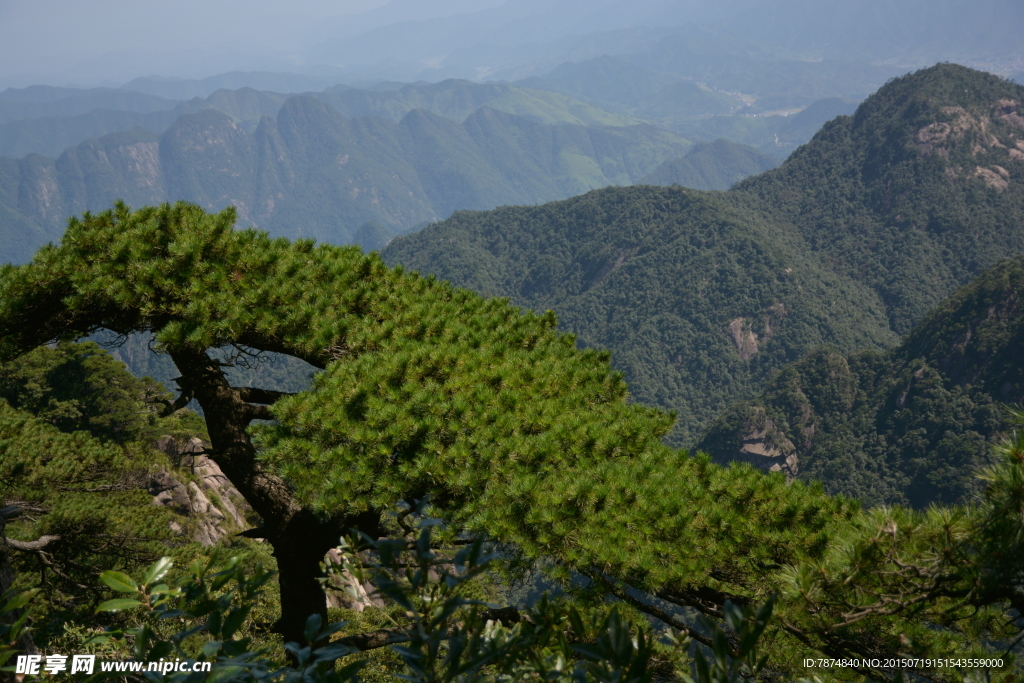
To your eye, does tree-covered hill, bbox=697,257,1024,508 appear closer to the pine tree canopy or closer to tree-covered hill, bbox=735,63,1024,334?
tree-covered hill, bbox=735,63,1024,334

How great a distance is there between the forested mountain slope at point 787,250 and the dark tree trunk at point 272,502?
11373 centimetres

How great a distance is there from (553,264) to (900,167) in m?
93.2

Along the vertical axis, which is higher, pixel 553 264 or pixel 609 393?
pixel 609 393

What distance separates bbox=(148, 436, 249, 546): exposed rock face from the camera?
23.2 metres

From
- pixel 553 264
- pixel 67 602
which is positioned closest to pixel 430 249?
pixel 553 264

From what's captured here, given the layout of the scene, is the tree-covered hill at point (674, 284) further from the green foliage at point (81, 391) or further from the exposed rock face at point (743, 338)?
the green foliage at point (81, 391)

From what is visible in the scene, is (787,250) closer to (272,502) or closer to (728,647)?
(272,502)

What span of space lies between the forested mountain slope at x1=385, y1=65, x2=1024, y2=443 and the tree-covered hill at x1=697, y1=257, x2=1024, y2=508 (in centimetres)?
2134

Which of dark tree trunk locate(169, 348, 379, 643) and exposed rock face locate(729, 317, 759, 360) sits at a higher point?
dark tree trunk locate(169, 348, 379, 643)

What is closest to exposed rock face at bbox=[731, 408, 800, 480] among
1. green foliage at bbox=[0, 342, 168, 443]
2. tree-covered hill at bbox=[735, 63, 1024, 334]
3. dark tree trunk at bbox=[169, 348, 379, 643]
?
tree-covered hill at bbox=[735, 63, 1024, 334]

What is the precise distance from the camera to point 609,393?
642 cm

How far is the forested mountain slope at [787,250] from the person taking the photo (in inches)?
5172

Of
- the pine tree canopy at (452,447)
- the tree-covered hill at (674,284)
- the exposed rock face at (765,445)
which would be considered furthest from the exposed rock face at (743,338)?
the pine tree canopy at (452,447)

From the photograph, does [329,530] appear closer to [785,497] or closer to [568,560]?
[568,560]
